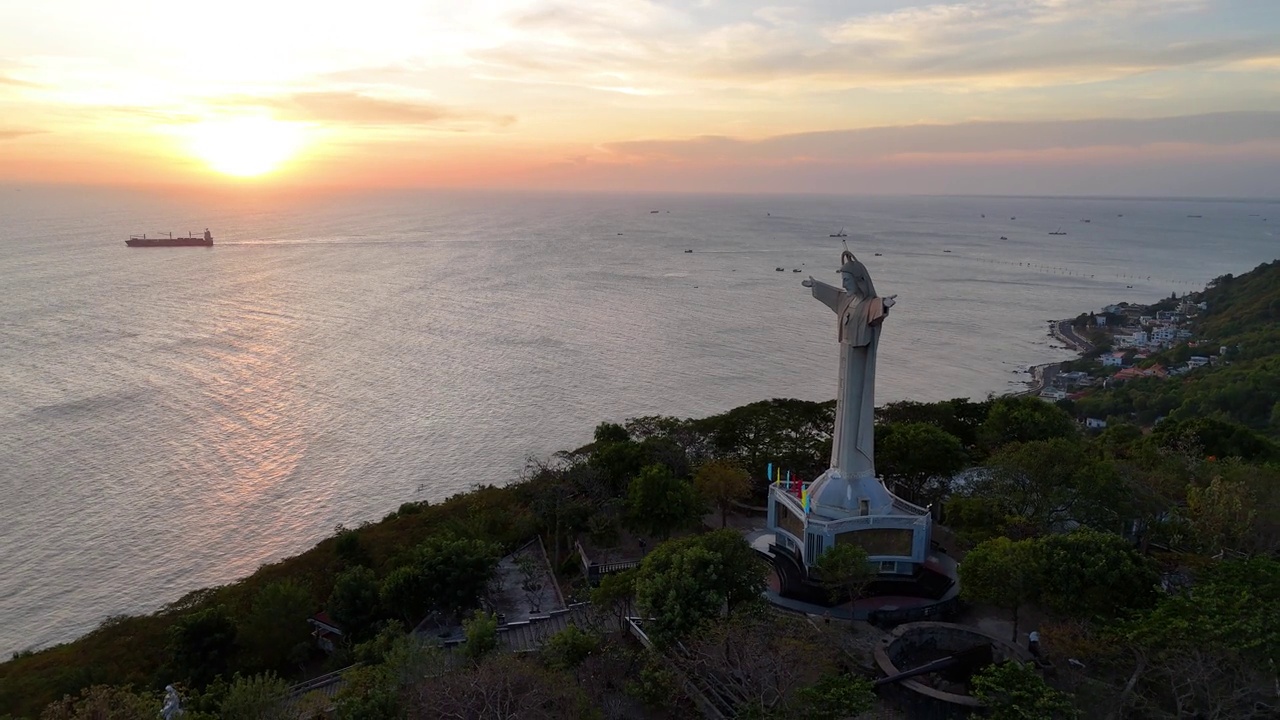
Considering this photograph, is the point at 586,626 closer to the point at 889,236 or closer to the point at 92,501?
the point at 92,501

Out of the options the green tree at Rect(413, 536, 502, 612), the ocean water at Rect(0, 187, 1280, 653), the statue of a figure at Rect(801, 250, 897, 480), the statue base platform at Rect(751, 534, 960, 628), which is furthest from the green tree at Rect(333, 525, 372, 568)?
the statue of a figure at Rect(801, 250, 897, 480)

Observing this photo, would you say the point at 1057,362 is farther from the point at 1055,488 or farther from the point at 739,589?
the point at 739,589

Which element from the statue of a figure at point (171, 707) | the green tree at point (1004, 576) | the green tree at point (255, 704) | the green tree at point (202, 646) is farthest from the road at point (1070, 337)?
the statue of a figure at point (171, 707)

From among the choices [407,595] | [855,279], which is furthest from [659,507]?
[855,279]

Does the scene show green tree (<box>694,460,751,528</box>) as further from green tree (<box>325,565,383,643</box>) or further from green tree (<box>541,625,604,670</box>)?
green tree (<box>325,565,383,643</box>)

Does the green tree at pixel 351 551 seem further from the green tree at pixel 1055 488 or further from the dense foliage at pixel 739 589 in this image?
the green tree at pixel 1055 488

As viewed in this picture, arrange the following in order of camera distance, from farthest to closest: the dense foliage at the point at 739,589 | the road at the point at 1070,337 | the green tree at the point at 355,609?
the road at the point at 1070,337, the green tree at the point at 355,609, the dense foliage at the point at 739,589
